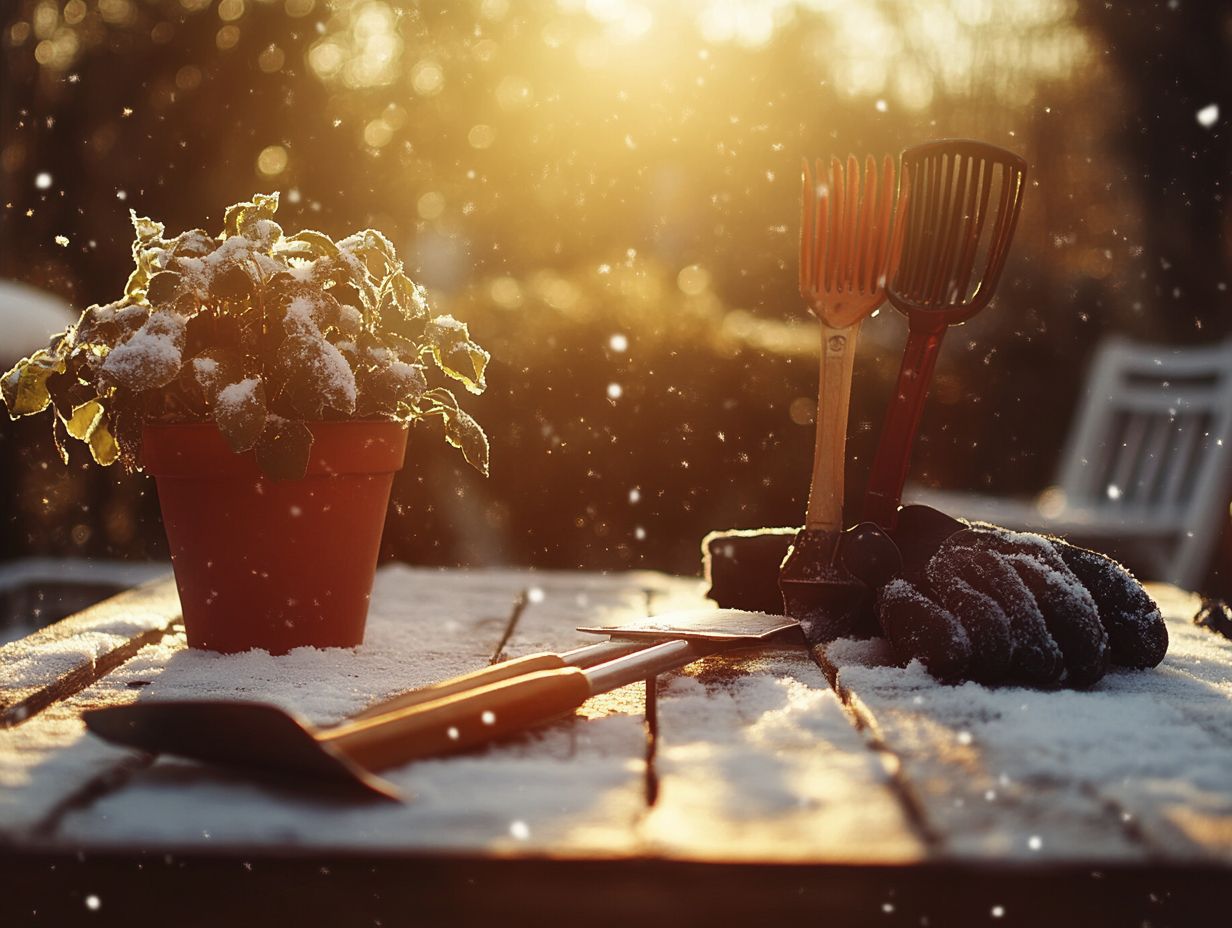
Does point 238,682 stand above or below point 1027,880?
below

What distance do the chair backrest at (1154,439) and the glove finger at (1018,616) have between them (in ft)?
5.76

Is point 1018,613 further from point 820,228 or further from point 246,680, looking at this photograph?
point 246,680

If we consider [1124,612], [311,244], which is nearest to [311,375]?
[311,244]

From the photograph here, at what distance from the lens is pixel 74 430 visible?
3.83 feet

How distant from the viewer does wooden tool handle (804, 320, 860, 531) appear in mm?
1177

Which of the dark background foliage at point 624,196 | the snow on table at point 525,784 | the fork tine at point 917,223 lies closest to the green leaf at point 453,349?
the snow on table at point 525,784

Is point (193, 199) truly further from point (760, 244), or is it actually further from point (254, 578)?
point (254, 578)

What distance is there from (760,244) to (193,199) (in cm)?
179

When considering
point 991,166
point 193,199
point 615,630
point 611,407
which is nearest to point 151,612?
point 615,630

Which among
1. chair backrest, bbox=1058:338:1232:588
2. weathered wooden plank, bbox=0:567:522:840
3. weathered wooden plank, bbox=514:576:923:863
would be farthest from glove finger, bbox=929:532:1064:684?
chair backrest, bbox=1058:338:1232:588

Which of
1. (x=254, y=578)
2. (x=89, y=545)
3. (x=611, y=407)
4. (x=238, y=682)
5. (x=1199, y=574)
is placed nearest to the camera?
(x=238, y=682)

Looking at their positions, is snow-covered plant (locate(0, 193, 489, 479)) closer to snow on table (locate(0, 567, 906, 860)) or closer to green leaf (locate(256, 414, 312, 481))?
green leaf (locate(256, 414, 312, 481))

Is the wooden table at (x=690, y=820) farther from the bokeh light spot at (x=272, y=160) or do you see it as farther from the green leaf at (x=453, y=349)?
the bokeh light spot at (x=272, y=160)

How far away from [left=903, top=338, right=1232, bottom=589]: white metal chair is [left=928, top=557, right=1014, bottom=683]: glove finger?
146 cm
